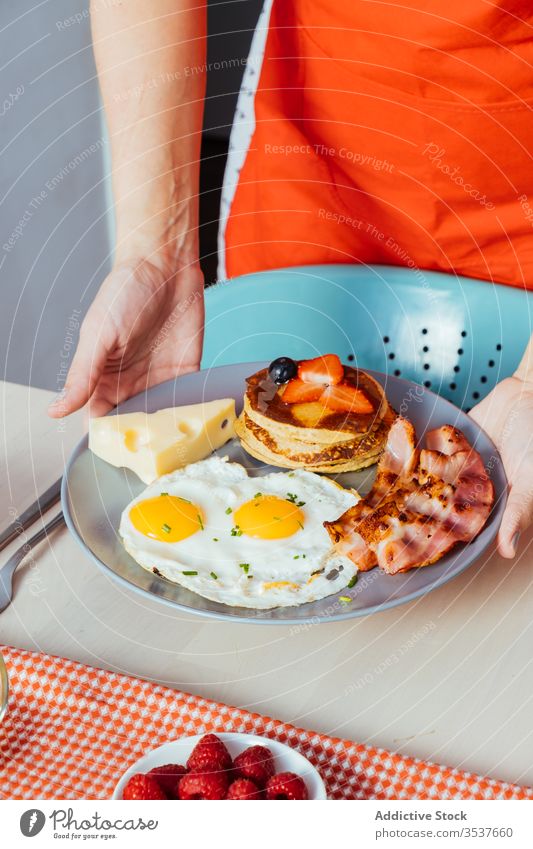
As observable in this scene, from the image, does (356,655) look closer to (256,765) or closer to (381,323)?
(256,765)

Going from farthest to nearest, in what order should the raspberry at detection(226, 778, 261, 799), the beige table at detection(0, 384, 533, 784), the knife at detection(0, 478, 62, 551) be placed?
the knife at detection(0, 478, 62, 551), the beige table at detection(0, 384, 533, 784), the raspberry at detection(226, 778, 261, 799)

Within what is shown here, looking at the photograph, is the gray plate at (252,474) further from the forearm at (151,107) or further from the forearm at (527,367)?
the forearm at (151,107)

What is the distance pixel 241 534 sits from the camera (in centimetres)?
98

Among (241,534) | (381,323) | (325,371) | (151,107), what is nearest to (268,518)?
(241,534)

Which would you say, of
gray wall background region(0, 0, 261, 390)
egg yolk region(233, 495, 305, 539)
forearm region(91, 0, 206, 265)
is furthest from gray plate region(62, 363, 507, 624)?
gray wall background region(0, 0, 261, 390)

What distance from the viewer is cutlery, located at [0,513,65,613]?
958mm

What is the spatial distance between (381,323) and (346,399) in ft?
1.16

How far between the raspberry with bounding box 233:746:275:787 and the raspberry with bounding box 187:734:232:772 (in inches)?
0.5

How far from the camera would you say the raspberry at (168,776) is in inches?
26.8

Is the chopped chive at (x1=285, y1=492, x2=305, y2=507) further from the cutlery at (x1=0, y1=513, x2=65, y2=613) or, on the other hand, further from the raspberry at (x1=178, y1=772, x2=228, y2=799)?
the raspberry at (x1=178, y1=772, x2=228, y2=799)

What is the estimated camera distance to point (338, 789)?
74 cm
